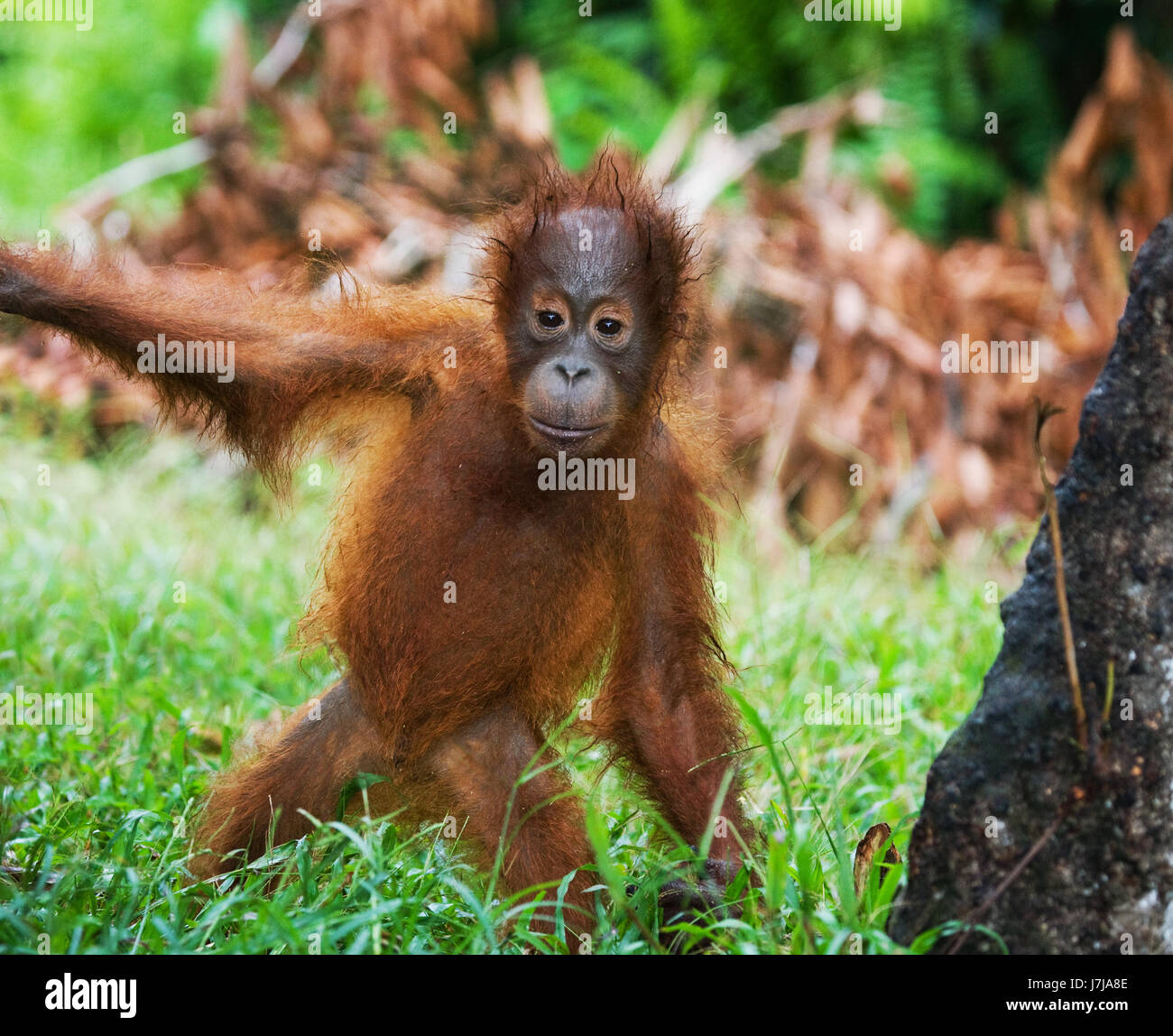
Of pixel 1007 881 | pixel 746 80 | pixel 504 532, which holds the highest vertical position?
pixel 746 80

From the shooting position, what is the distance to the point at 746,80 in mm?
9820

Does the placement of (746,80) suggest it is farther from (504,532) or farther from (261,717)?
(504,532)

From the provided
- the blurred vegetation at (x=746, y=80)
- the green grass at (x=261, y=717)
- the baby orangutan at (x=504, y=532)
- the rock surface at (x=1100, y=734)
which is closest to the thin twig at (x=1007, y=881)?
the rock surface at (x=1100, y=734)

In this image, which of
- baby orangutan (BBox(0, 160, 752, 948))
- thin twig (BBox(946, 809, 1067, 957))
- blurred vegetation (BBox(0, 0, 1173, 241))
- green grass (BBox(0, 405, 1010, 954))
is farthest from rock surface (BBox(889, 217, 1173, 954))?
blurred vegetation (BBox(0, 0, 1173, 241))

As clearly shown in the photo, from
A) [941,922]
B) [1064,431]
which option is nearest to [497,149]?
[1064,431]

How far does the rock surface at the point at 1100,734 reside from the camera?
2365mm

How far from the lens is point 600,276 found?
124 inches

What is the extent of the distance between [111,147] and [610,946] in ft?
27.6

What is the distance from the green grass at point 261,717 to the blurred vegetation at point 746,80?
3.40 metres

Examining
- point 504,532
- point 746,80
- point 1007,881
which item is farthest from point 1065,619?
point 746,80

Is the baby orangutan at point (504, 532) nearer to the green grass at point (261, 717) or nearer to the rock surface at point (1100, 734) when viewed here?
the green grass at point (261, 717)

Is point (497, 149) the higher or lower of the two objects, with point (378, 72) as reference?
lower

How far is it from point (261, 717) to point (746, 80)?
23.7 ft
